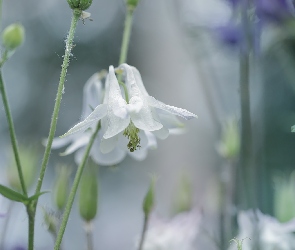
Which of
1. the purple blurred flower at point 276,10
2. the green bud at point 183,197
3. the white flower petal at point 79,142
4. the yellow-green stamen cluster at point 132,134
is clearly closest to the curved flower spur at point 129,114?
the yellow-green stamen cluster at point 132,134

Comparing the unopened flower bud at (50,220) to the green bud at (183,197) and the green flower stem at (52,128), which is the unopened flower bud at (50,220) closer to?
the green flower stem at (52,128)

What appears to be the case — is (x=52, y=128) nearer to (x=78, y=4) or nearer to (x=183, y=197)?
(x=78, y=4)

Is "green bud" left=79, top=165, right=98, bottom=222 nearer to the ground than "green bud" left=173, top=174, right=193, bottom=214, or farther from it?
nearer to the ground

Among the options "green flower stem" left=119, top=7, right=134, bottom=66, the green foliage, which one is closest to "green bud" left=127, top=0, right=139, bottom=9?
"green flower stem" left=119, top=7, right=134, bottom=66

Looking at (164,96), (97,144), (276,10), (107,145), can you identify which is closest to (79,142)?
(97,144)

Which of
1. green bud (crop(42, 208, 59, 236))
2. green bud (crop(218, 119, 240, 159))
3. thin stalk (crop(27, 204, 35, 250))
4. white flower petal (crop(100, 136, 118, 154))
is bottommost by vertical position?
thin stalk (crop(27, 204, 35, 250))

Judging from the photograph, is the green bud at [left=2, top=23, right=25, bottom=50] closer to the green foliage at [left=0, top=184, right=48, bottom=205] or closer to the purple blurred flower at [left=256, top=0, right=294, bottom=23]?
the green foliage at [left=0, top=184, right=48, bottom=205]
